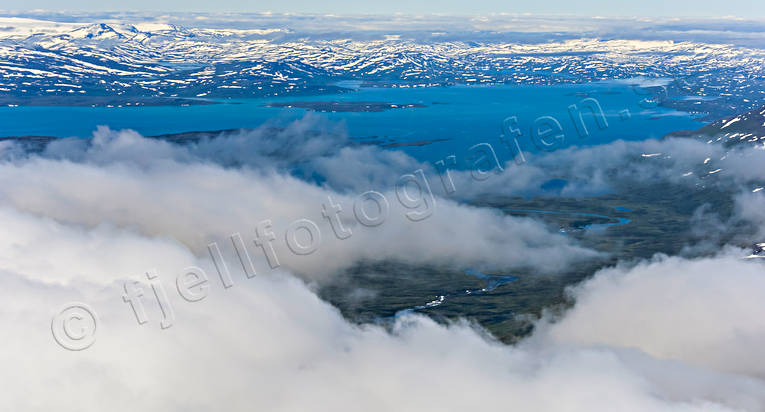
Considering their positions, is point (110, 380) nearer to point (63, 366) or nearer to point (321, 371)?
point (63, 366)

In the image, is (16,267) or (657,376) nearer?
(16,267)

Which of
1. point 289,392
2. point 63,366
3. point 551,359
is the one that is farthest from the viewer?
point 551,359

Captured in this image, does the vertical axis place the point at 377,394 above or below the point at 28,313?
below

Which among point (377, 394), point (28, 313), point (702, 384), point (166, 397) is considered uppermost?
point (28, 313)

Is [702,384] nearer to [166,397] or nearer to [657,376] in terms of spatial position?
[657,376]

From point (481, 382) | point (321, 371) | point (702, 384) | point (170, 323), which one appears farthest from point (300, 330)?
point (702, 384)

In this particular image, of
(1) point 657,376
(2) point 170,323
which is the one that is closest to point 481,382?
(1) point 657,376

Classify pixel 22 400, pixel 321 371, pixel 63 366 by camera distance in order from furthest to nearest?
pixel 321 371 → pixel 63 366 → pixel 22 400
